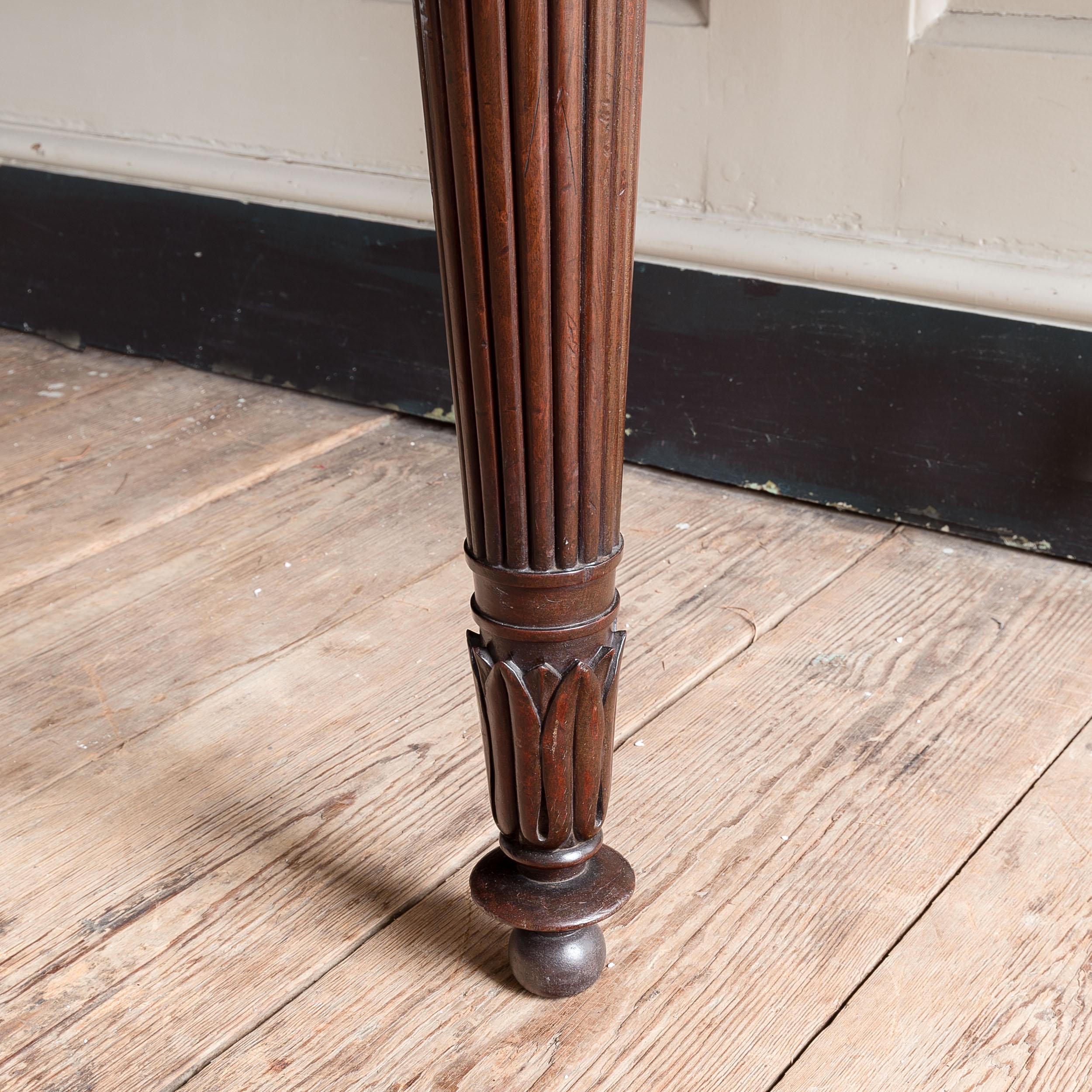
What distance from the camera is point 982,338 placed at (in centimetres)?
103

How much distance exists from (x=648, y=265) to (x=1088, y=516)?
1.47 ft

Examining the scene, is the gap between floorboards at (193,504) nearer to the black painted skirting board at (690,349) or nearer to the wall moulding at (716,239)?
the black painted skirting board at (690,349)

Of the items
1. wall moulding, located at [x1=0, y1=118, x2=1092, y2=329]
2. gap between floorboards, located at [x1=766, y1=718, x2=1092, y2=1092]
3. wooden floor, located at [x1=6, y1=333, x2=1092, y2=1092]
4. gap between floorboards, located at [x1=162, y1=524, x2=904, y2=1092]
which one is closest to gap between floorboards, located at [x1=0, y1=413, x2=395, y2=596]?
wooden floor, located at [x1=6, y1=333, x2=1092, y2=1092]

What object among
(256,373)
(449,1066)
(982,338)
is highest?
(982,338)

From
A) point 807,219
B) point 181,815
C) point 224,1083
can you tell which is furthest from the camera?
point 807,219

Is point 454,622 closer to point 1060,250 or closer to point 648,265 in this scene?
point 648,265

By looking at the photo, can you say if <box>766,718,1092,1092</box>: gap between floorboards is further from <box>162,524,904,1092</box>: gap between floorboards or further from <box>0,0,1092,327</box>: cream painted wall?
<box>0,0,1092,327</box>: cream painted wall

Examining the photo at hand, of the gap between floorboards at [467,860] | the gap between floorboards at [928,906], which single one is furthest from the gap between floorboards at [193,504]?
the gap between floorboards at [928,906]

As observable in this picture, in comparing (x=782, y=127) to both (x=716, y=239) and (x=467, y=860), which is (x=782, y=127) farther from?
(x=467, y=860)

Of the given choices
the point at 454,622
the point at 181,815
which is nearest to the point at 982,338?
the point at 454,622

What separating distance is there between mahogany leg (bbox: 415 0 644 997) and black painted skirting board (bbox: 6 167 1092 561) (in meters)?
0.60

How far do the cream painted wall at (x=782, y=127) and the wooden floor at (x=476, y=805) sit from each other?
0.24 m

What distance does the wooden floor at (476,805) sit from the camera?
604 mm

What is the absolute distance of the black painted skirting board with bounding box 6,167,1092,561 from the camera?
40.8 inches
